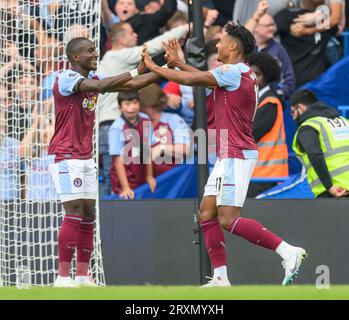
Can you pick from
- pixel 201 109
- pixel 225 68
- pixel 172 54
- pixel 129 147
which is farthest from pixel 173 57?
pixel 129 147

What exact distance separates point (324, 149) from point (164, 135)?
190cm

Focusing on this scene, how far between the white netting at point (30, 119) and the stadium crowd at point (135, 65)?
1cm

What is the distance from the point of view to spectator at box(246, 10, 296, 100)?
46.9 feet

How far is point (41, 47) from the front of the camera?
44.9 ft

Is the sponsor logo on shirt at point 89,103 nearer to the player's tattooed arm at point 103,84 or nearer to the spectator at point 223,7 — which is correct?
the player's tattooed arm at point 103,84

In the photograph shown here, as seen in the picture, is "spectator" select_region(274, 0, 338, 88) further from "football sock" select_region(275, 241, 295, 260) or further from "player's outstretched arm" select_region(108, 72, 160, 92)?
"football sock" select_region(275, 241, 295, 260)

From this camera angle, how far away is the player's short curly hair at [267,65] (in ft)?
45.8

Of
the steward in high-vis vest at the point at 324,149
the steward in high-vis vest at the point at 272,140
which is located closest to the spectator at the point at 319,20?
the steward in high-vis vest at the point at 272,140

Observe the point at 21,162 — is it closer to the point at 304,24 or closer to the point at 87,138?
the point at 87,138

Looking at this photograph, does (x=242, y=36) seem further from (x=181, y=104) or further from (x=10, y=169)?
(x=10, y=169)

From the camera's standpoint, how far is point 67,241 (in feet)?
37.5
